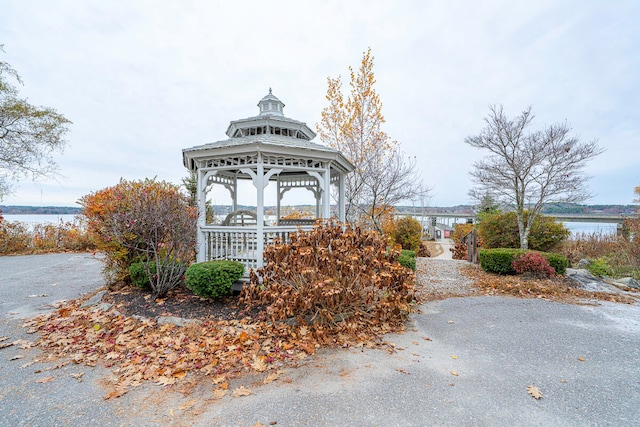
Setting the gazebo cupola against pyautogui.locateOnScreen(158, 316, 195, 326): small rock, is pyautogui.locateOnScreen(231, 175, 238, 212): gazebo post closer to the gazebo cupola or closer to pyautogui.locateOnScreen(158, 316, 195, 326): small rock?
the gazebo cupola

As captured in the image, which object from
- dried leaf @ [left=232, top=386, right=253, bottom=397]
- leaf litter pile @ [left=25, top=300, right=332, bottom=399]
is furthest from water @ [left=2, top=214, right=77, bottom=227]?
dried leaf @ [left=232, top=386, right=253, bottom=397]

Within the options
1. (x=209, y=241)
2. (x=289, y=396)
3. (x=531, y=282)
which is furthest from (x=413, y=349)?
(x=531, y=282)

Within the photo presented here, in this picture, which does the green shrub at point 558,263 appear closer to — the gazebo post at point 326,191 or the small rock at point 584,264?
the small rock at point 584,264

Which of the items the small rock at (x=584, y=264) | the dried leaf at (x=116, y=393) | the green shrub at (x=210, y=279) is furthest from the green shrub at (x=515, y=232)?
the dried leaf at (x=116, y=393)

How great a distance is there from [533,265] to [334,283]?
612cm

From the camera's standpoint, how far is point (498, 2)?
674 cm

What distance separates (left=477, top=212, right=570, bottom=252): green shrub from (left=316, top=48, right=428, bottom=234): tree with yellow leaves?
9.44 ft

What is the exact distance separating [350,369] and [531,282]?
Result: 239 inches

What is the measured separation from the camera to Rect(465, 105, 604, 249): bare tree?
871 centimetres

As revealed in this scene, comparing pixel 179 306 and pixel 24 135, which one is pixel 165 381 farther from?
pixel 24 135

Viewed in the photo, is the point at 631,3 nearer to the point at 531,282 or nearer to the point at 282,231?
the point at 531,282

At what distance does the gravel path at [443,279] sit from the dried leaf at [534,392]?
3.35 metres

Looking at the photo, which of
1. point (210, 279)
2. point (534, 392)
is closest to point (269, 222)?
point (210, 279)

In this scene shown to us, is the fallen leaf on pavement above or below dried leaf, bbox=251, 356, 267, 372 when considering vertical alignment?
above
